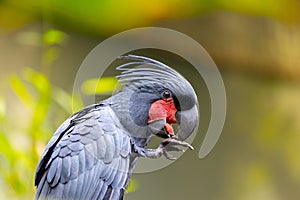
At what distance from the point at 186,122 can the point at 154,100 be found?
0.13 feet

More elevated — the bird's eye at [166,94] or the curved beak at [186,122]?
the bird's eye at [166,94]

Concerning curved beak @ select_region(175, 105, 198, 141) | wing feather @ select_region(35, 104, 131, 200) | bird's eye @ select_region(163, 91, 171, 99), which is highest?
bird's eye @ select_region(163, 91, 171, 99)

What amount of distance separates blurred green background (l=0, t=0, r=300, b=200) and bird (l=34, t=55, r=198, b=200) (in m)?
0.05

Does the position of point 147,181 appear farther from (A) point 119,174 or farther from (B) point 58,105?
(A) point 119,174

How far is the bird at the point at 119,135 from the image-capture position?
46 centimetres

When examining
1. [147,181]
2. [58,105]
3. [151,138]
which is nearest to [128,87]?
[151,138]

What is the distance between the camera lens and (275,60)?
1148 millimetres

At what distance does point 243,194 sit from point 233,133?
165mm

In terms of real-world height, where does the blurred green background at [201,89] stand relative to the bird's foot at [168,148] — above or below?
above

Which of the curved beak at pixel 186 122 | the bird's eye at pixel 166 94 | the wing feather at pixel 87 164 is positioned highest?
the bird's eye at pixel 166 94

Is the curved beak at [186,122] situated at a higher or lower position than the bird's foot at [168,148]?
higher

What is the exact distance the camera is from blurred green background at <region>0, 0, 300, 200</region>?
515 mm

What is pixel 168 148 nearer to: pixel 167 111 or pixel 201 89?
pixel 167 111

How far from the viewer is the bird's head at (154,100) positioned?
45 centimetres
